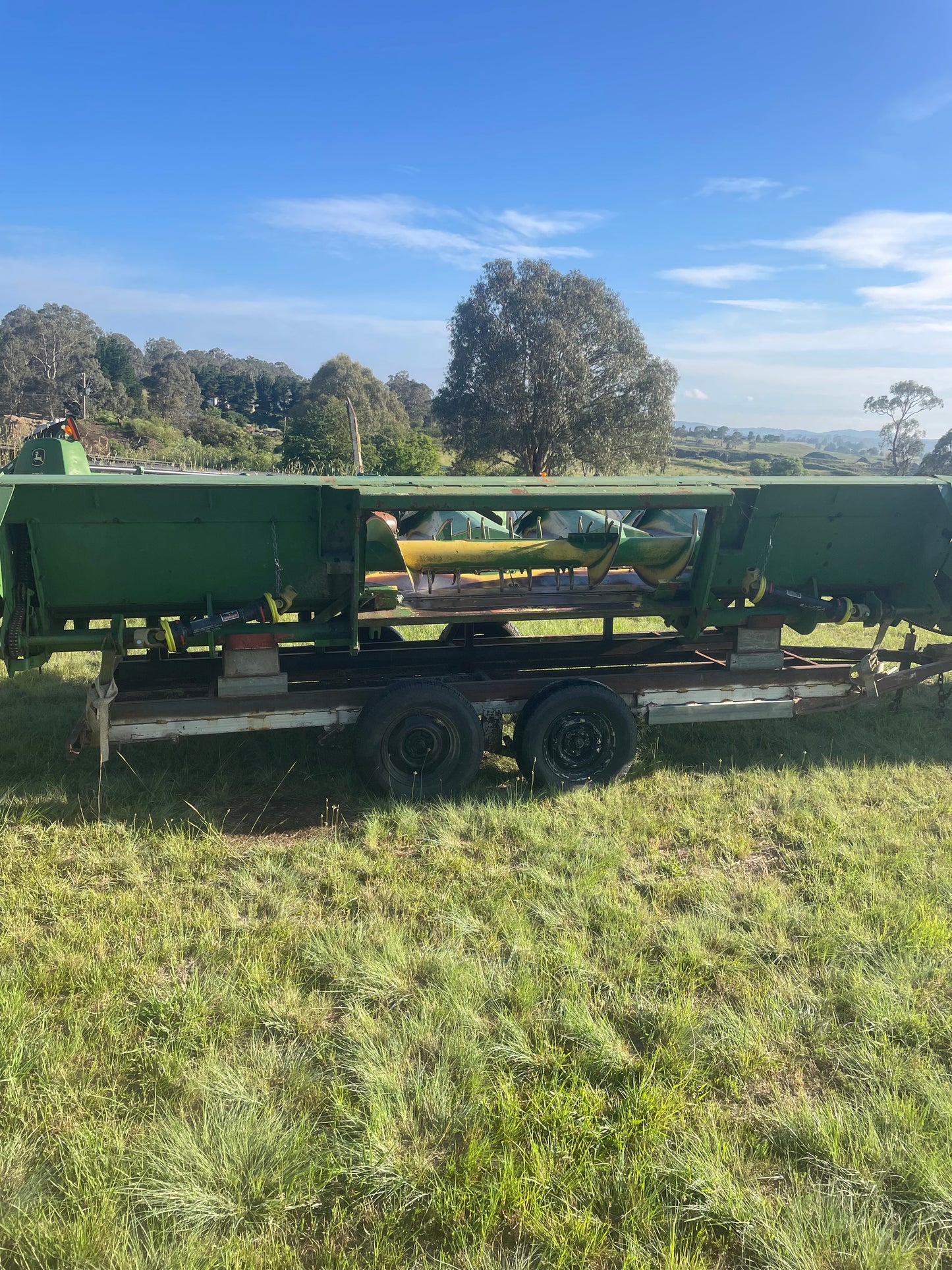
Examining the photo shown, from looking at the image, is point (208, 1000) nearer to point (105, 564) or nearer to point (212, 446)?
point (105, 564)

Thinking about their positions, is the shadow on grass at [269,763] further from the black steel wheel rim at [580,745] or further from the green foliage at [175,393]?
the green foliage at [175,393]

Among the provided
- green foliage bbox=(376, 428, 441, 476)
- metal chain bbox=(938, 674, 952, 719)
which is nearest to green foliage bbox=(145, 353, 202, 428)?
green foliage bbox=(376, 428, 441, 476)

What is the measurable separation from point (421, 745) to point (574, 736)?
1156 mm

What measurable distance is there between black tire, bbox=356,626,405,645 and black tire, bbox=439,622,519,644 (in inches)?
19.0

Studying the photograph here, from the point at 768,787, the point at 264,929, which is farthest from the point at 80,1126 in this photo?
the point at 768,787

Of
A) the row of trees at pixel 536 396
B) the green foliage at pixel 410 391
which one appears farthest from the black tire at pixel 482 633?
the green foliage at pixel 410 391

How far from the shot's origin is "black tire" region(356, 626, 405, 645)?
23.4 feet

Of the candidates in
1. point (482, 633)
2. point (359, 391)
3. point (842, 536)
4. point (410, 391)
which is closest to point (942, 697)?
point (842, 536)

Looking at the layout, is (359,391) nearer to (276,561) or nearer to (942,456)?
(942,456)

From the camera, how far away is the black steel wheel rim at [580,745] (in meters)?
5.52

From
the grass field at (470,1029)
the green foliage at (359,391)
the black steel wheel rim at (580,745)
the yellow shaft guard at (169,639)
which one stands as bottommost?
the grass field at (470,1029)

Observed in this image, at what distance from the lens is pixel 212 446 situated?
158 ft

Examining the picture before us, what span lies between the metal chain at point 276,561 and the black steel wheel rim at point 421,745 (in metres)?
1.27

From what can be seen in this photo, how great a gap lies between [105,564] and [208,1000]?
2.94 metres
